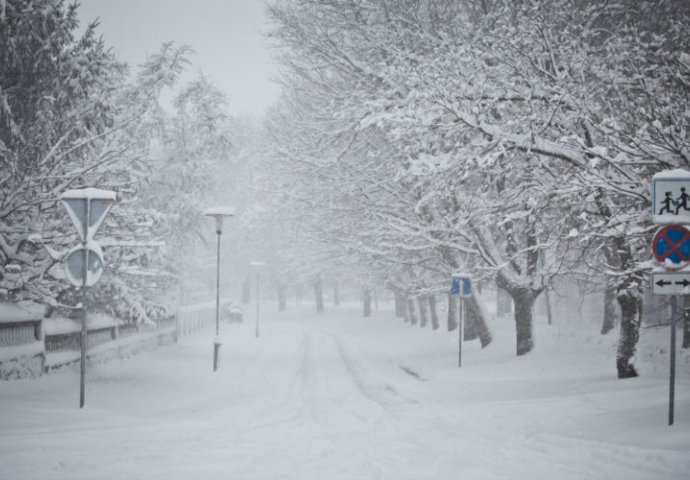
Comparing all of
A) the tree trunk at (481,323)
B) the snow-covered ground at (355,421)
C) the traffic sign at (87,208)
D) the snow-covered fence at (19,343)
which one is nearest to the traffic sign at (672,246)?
the snow-covered ground at (355,421)

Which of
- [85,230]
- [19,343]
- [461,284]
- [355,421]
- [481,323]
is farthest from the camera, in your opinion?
[481,323]

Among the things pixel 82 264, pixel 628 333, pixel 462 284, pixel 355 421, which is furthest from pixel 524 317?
pixel 82 264

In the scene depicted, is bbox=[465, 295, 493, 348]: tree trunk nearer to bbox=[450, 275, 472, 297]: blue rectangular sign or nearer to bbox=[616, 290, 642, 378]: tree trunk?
bbox=[450, 275, 472, 297]: blue rectangular sign

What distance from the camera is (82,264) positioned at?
777 centimetres

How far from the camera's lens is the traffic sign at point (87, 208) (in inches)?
305

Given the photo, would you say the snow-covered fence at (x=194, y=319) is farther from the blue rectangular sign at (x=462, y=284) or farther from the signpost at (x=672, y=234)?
the signpost at (x=672, y=234)

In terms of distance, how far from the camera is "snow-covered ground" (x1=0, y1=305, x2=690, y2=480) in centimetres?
576

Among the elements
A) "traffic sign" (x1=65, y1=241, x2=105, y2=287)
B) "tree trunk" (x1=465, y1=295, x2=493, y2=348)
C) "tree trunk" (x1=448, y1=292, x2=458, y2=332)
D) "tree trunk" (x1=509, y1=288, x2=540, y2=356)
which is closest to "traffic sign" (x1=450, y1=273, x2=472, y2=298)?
"tree trunk" (x1=509, y1=288, x2=540, y2=356)

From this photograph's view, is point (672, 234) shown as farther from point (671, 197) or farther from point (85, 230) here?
point (85, 230)

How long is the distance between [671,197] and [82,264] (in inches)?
338

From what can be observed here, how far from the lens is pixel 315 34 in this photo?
14211 millimetres

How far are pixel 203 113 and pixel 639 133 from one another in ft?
53.6

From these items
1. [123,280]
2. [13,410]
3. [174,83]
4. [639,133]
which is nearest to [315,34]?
[174,83]

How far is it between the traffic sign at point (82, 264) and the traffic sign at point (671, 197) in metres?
8.12
